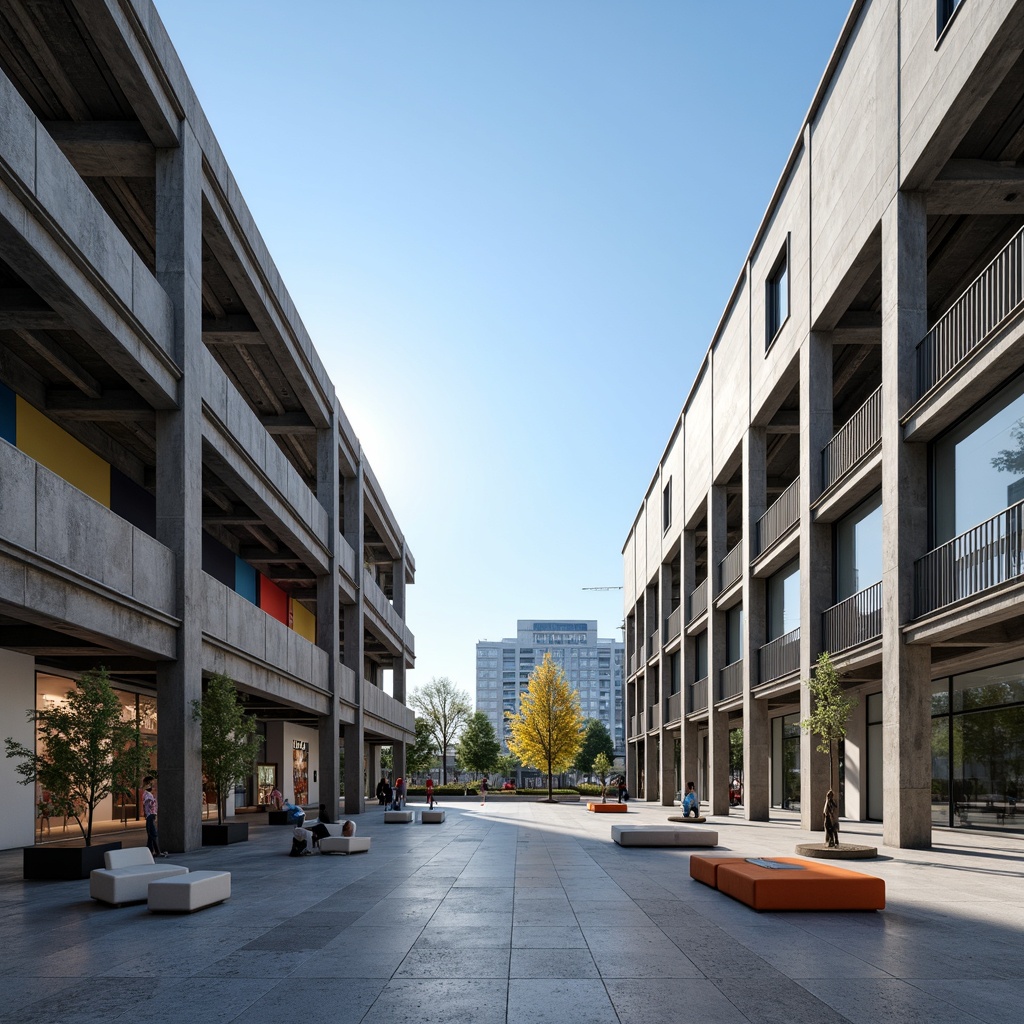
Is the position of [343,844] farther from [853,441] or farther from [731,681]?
[731,681]

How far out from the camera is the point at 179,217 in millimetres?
21000

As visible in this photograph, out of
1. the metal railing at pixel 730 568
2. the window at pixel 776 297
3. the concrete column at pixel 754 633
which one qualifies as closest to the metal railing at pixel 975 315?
the window at pixel 776 297

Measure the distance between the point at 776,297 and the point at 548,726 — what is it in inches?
1578

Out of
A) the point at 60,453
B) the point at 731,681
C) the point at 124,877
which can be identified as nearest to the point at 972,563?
the point at 124,877

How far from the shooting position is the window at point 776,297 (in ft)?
102

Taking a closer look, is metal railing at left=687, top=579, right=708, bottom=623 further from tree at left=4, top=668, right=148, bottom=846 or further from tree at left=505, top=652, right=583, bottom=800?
tree at left=4, top=668, right=148, bottom=846

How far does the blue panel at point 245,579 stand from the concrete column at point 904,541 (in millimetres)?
21708

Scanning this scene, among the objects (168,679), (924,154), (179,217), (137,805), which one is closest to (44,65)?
(179,217)

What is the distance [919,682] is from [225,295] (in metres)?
18.9

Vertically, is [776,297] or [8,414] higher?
[776,297]

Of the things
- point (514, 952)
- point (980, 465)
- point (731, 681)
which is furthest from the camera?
point (731, 681)

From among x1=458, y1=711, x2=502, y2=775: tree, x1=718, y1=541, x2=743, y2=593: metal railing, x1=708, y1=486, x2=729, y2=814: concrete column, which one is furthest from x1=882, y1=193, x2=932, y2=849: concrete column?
x1=458, y1=711, x2=502, y2=775: tree

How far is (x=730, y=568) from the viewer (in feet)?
127

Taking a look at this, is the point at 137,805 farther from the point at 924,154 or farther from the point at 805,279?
the point at 924,154
